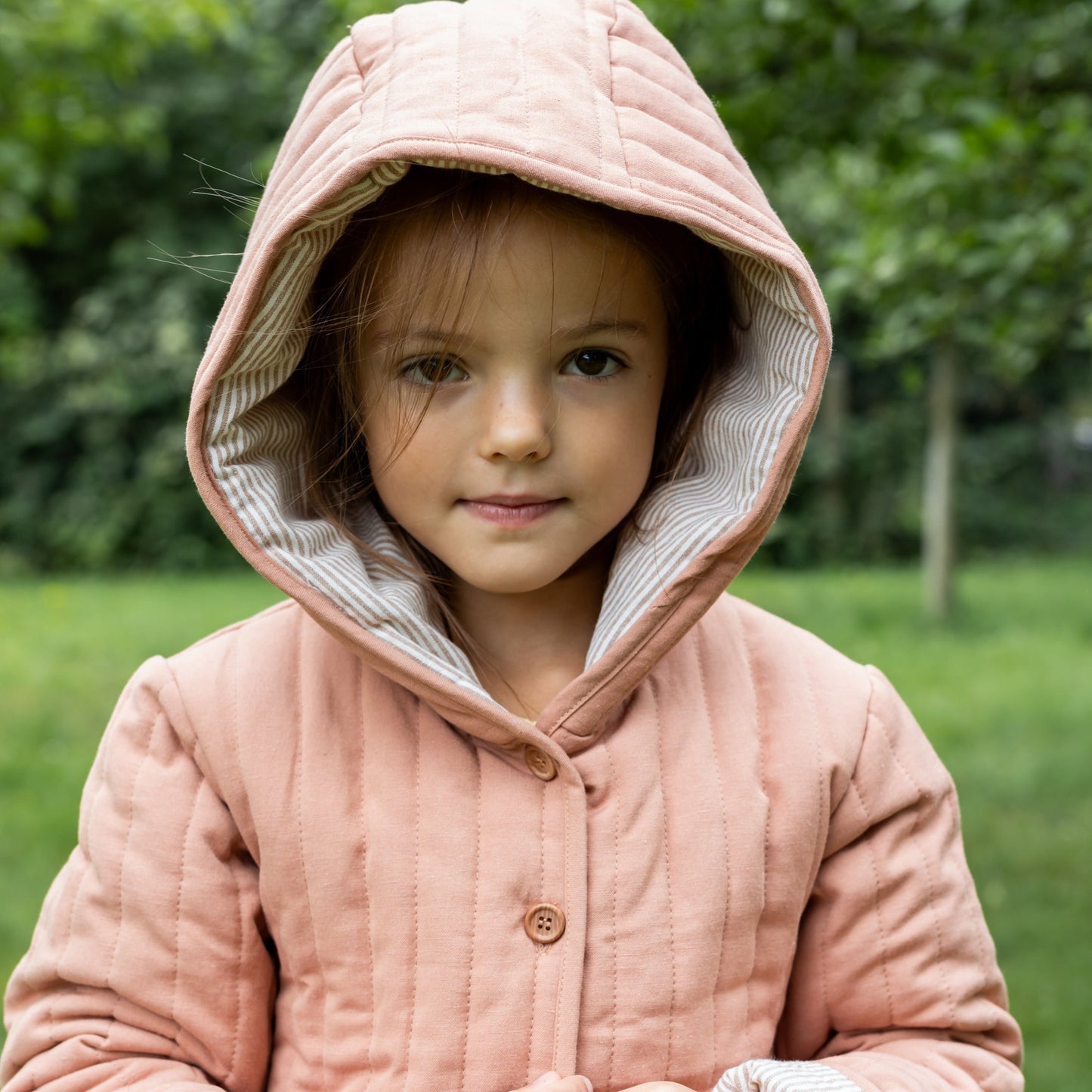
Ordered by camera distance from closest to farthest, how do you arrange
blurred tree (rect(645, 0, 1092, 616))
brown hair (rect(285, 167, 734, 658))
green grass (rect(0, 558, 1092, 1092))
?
brown hair (rect(285, 167, 734, 658)) → blurred tree (rect(645, 0, 1092, 616)) → green grass (rect(0, 558, 1092, 1092))

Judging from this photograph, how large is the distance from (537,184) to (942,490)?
6798mm

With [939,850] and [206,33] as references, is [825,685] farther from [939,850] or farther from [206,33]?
[206,33]

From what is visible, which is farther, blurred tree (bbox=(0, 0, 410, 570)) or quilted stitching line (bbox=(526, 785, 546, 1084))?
blurred tree (bbox=(0, 0, 410, 570))

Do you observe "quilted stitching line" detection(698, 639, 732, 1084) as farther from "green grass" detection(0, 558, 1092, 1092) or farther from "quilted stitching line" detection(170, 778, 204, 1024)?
"green grass" detection(0, 558, 1092, 1092)

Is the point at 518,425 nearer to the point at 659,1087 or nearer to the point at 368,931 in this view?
the point at 368,931

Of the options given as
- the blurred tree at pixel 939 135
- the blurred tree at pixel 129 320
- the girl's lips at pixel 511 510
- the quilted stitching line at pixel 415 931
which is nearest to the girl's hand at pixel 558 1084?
Answer: the quilted stitching line at pixel 415 931

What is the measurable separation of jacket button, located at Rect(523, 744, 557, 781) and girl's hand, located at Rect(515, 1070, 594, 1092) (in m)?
0.28

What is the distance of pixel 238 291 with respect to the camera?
1.27 meters

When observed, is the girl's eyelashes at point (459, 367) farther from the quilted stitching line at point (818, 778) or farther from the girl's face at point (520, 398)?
the quilted stitching line at point (818, 778)

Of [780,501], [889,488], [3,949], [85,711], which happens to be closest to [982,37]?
[780,501]

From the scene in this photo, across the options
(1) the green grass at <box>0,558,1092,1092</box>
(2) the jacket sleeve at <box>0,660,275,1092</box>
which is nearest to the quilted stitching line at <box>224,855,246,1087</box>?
(2) the jacket sleeve at <box>0,660,275,1092</box>

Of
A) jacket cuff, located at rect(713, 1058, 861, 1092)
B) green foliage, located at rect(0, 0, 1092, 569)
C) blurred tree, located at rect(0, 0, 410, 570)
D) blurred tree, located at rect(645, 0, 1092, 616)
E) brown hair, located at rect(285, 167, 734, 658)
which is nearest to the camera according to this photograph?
jacket cuff, located at rect(713, 1058, 861, 1092)

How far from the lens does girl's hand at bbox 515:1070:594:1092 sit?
119cm

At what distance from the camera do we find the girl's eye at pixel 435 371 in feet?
4.22
